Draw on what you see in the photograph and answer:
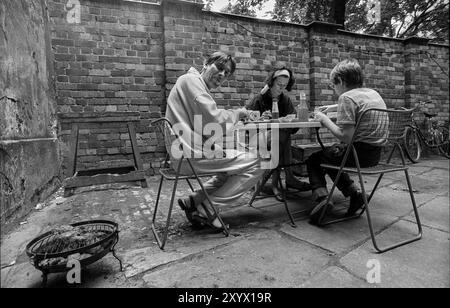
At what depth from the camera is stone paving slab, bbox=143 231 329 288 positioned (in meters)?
1.46

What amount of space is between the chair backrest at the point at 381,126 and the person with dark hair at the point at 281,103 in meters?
1.00

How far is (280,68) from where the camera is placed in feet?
10.1

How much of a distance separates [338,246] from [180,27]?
3954 mm

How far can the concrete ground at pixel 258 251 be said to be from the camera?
149 centimetres

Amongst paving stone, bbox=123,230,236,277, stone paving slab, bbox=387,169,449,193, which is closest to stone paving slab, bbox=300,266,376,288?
paving stone, bbox=123,230,236,277

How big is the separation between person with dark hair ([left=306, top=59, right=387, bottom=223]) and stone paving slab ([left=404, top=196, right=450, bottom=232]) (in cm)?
57

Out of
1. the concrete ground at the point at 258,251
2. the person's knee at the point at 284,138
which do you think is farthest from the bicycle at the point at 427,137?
the person's knee at the point at 284,138

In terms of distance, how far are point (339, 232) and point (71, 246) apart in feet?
6.10

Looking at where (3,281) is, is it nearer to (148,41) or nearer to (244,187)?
(244,187)

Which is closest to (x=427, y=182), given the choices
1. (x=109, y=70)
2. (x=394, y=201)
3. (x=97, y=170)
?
(x=394, y=201)

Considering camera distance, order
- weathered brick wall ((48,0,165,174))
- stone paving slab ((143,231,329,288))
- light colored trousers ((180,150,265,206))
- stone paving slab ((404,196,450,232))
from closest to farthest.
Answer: stone paving slab ((143,231,329,288)) → light colored trousers ((180,150,265,206)) → stone paving slab ((404,196,450,232)) → weathered brick wall ((48,0,165,174))

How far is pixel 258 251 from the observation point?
5.98 feet

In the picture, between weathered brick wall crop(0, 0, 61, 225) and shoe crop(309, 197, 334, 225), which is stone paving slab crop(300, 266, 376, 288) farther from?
weathered brick wall crop(0, 0, 61, 225)

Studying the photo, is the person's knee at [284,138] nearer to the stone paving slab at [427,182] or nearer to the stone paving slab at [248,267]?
the stone paving slab at [248,267]
